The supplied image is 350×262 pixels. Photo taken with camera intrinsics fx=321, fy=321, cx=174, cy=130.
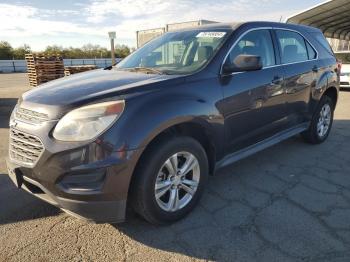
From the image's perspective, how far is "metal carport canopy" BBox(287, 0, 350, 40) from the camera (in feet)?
55.5

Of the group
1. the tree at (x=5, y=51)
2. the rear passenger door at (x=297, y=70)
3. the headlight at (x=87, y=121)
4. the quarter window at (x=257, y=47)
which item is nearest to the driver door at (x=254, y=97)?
the quarter window at (x=257, y=47)

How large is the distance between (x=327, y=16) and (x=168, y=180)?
20393 millimetres

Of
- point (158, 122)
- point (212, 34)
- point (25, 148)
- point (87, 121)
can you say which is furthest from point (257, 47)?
point (25, 148)

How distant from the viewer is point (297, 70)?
426cm

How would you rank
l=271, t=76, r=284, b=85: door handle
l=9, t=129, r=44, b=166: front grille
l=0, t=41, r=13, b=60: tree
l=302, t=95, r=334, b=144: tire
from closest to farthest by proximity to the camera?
l=9, t=129, r=44, b=166: front grille, l=271, t=76, r=284, b=85: door handle, l=302, t=95, r=334, b=144: tire, l=0, t=41, r=13, b=60: tree

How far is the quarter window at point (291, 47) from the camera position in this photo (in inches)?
162

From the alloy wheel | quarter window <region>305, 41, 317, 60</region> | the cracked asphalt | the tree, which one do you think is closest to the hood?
the alloy wheel

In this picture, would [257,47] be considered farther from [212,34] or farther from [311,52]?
[311,52]

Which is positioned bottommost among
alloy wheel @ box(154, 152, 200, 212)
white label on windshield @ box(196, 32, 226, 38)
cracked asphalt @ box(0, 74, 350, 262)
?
cracked asphalt @ box(0, 74, 350, 262)

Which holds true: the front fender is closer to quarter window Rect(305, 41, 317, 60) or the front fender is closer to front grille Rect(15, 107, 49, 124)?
front grille Rect(15, 107, 49, 124)

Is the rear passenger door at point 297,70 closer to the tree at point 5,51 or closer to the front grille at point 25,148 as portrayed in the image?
the front grille at point 25,148

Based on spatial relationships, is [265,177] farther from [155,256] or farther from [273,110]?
[155,256]

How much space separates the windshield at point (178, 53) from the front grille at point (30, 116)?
46.7 inches

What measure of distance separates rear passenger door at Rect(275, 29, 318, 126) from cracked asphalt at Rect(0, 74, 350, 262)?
957 mm
